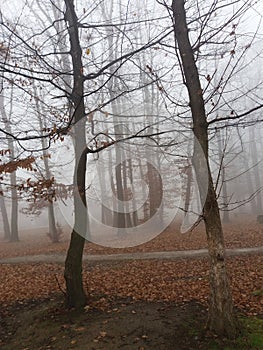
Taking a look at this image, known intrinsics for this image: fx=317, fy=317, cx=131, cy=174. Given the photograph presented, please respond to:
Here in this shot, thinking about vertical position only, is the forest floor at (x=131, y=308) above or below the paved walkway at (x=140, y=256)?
below

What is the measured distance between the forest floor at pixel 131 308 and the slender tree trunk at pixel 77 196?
1.39 ft

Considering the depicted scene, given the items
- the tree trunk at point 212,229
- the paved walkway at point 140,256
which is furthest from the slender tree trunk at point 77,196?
the paved walkway at point 140,256

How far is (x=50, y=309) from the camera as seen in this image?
249 inches

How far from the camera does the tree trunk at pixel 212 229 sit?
4.33 m

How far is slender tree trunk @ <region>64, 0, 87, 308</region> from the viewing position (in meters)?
6.16

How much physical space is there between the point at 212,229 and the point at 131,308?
8.82ft

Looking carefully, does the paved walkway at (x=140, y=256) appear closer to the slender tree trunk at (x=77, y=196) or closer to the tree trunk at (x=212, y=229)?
the slender tree trunk at (x=77, y=196)

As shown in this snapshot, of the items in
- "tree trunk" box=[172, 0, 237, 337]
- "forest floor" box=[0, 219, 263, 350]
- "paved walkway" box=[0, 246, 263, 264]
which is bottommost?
"forest floor" box=[0, 219, 263, 350]

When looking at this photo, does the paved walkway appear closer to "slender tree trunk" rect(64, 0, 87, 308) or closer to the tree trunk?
"slender tree trunk" rect(64, 0, 87, 308)

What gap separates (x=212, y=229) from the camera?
438cm

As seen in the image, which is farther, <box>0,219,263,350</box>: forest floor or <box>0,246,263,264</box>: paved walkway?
<box>0,246,263,264</box>: paved walkway

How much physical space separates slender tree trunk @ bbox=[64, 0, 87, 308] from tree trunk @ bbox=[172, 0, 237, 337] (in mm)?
2299

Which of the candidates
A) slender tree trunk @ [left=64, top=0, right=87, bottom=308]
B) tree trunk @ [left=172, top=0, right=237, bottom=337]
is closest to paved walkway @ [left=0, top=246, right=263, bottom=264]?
slender tree trunk @ [left=64, top=0, right=87, bottom=308]

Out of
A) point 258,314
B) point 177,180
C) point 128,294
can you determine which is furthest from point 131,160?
point 258,314
